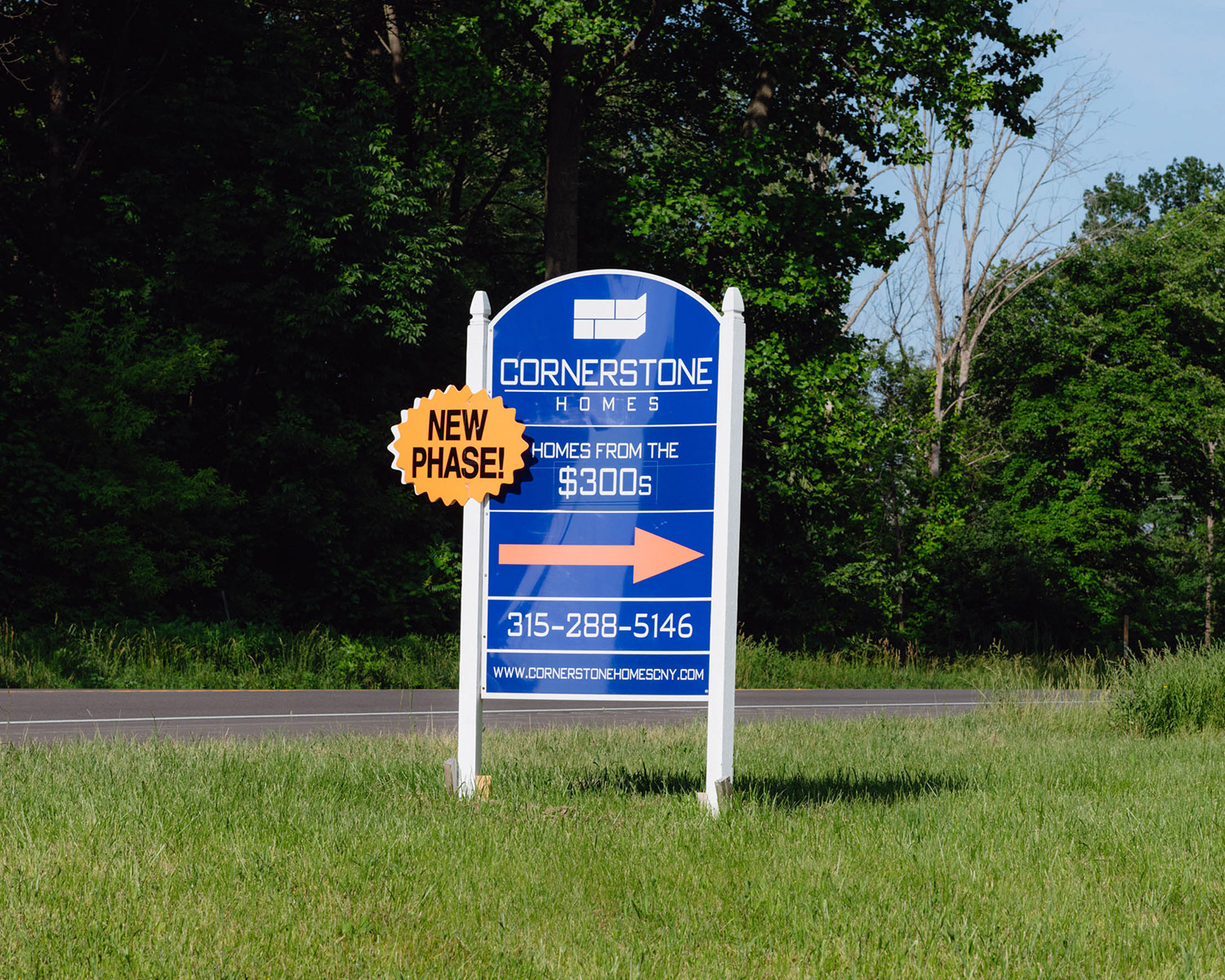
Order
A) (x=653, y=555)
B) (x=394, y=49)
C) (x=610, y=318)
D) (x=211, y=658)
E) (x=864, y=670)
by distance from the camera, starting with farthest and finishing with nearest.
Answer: (x=394, y=49) < (x=864, y=670) < (x=211, y=658) < (x=610, y=318) < (x=653, y=555)

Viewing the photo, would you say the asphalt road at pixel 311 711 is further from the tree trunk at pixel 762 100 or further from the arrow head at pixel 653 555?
the tree trunk at pixel 762 100

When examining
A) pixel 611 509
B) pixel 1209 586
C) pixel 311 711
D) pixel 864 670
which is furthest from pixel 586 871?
pixel 1209 586

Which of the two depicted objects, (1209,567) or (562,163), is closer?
(562,163)

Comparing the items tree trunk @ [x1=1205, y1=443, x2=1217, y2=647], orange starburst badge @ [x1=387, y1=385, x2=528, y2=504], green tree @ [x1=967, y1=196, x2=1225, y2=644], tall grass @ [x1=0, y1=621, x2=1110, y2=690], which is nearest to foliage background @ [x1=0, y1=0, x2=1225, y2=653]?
tall grass @ [x1=0, y1=621, x2=1110, y2=690]

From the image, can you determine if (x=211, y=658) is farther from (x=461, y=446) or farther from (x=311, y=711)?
(x=461, y=446)

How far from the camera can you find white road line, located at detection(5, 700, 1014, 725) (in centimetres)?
1173

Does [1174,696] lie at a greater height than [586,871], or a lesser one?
lesser

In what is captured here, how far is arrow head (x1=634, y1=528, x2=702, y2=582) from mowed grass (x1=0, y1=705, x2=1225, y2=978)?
4.08 feet

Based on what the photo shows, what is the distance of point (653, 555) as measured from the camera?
21.9ft

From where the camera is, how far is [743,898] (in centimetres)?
482

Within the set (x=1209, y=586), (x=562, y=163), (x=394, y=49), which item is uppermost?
(x=394, y=49)

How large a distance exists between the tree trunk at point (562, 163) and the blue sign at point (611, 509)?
48.5 ft

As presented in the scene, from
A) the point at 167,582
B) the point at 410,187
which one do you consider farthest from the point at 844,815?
the point at 410,187

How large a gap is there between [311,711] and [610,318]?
A: 28.2ft
